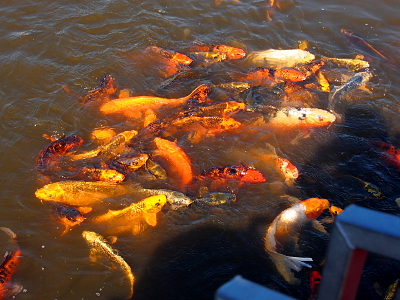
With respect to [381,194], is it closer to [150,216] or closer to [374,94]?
[374,94]

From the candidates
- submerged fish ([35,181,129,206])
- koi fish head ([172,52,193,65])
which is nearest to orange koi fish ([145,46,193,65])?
koi fish head ([172,52,193,65])

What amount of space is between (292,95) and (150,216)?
3851mm

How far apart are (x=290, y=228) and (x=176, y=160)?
2027 millimetres

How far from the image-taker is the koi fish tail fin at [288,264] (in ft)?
14.7

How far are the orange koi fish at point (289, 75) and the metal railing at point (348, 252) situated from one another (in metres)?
6.62

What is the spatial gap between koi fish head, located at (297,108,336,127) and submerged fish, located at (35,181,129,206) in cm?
345

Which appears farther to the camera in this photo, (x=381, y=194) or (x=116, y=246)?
(x=381, y=194)

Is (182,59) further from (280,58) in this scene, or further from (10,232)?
(10,232)

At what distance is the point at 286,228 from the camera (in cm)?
504

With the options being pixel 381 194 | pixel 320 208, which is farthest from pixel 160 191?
pixel 381 194

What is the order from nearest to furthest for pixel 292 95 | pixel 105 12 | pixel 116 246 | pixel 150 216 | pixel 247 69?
pixel 116 246
pixel 150 216
pixel 292 95
pixel 247 69
pixel 105 12

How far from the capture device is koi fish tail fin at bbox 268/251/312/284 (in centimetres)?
447

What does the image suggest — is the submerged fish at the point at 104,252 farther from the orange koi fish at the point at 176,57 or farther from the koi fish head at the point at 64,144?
the orange koi fish at the point at 176,57

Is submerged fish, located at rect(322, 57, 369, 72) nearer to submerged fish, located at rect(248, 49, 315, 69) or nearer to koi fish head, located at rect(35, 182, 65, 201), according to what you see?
submerged fish, located at rect(248, 49, 315, 69)
